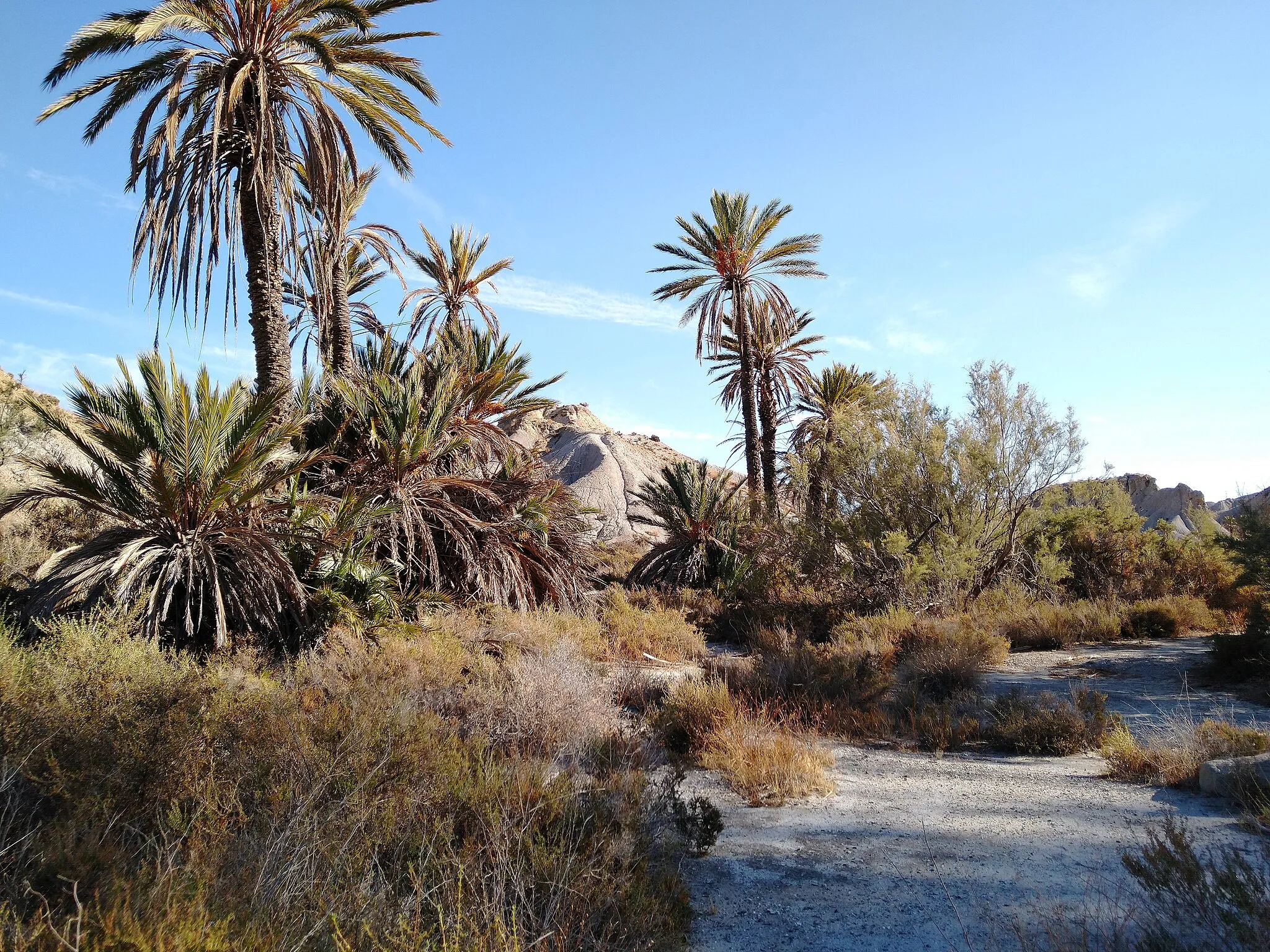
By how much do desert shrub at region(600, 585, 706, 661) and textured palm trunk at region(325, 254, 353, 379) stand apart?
21.6 feet

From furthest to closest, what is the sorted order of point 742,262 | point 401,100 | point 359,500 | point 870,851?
point 742,262
point 401,100
point 359,500
point 870,851

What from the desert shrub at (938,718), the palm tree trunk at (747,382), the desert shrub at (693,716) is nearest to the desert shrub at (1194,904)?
the desert shrub at (938,718)

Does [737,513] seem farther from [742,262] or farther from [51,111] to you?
[51,111]

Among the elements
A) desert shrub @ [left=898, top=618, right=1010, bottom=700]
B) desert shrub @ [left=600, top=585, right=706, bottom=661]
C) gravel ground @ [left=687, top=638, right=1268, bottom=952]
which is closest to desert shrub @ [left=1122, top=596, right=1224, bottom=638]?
desert shrub @ [left=898, top=618, right=1010, bottom=700]

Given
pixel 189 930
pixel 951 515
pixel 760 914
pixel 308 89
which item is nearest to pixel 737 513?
pixel 951 515

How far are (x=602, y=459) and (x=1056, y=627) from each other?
27.2 meters

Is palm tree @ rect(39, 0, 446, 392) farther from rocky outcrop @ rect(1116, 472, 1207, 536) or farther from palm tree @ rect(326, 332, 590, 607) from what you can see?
rocky outcrop @ rect(1116, 472, 1207, 536)

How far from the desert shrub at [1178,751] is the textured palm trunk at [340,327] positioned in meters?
12.3

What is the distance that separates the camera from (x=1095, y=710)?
21.4 feet

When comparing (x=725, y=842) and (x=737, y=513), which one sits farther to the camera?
(x=737, y=513)

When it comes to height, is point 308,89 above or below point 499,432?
above

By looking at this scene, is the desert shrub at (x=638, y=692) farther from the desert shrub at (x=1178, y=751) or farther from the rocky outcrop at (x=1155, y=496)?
the rocky outcrop at (x=1155, y=496)

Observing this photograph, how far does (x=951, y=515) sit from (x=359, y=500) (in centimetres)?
983

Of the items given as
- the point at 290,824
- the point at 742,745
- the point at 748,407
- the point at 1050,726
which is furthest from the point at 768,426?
the point at 290,824
